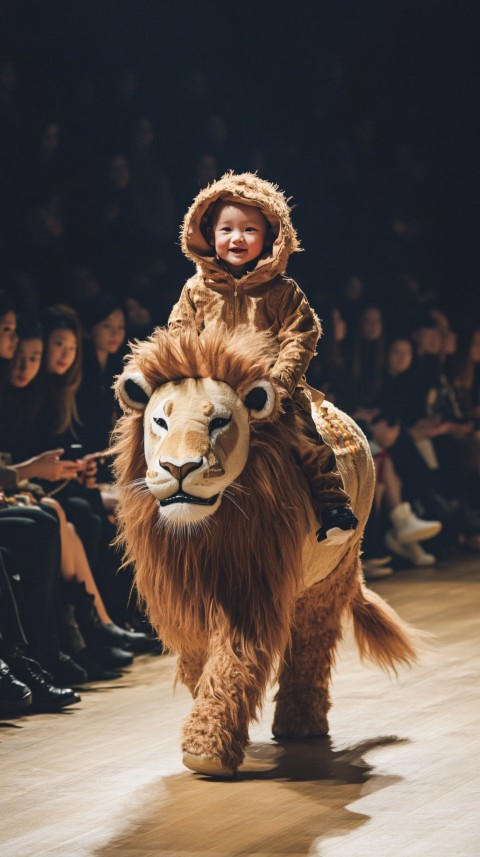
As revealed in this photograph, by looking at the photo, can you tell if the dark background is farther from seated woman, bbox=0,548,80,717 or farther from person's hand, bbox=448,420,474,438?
seated woman, bbox=0,548,80,717

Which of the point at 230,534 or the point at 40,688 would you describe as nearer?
the point at 230,534

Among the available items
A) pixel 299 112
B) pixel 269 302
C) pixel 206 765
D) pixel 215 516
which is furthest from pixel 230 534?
pixel 299 112

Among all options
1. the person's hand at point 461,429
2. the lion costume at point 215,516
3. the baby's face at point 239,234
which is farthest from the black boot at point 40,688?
the person's hand at point 461,429

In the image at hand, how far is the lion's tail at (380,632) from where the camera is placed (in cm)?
379

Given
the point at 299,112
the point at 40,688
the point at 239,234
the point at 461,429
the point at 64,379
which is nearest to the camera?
the point at 239,234

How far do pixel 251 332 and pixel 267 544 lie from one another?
0.50 meters

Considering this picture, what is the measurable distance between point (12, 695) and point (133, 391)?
3.66 feet

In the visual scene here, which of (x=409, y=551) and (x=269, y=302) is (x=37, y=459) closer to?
(x=269, y=302)

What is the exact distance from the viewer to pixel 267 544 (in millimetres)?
3115

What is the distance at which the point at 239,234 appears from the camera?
3.36m

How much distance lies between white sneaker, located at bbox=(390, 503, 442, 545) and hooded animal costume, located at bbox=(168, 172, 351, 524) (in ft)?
10.7

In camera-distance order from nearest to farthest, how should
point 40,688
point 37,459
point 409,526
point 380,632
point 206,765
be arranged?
point 206,765, point 380,632, point 40,688, point 37,459, point 409,526

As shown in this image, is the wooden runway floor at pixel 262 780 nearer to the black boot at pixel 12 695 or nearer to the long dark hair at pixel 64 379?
the black boot at pixel 12 695

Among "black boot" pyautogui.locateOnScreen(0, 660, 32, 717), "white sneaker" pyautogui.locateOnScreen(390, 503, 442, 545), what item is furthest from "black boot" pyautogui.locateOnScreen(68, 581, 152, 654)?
"white sneaker" pyautogui.locateOnScreen(390, 503, 442, 545)
